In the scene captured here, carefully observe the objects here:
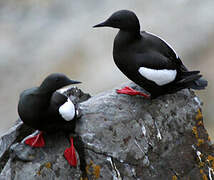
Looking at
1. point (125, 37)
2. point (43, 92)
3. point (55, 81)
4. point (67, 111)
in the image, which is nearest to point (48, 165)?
point (67, 111)

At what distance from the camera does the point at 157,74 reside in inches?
171

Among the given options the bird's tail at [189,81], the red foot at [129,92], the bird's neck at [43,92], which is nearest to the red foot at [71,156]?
the bird's neck at [43,92]

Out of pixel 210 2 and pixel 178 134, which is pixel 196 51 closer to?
pixel 210 2

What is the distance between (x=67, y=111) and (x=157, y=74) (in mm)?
1158

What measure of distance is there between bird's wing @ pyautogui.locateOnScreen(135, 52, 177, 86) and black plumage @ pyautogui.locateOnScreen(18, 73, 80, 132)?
98 centimetres

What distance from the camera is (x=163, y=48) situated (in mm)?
4613

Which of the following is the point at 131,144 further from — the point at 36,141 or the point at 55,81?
the point at 55,81

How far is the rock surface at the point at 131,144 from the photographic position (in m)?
4.05

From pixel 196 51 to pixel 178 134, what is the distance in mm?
7102

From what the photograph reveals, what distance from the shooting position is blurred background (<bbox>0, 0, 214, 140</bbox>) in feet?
37.6

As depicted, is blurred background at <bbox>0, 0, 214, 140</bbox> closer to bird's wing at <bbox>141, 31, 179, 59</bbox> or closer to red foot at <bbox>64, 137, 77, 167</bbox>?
bird's wing at <bbox>141, 31, 179, 59</bbox>

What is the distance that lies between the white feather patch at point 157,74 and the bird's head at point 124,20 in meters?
0.52

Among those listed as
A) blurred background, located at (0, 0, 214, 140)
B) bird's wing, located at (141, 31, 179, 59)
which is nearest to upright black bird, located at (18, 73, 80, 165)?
bird's wing, located at (141, 31, 179, 59)

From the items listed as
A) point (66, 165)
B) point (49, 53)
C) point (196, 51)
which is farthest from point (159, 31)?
point (66, 165)
